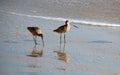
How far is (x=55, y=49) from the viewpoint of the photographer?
9.91 m

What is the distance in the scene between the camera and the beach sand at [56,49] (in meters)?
8.07

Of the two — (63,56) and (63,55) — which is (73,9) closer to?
(63,55)

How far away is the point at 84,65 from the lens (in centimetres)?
854

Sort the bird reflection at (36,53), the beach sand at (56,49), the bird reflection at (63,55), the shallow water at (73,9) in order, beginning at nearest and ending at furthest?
the beach sand at (56,49)
the bird reflection at (63,55)
the bird reflection at (36,53)
the shallow water at (73,9)

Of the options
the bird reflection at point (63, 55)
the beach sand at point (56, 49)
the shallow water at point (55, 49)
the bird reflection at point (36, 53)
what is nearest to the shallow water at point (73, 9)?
the shallow water at point (55, 49)

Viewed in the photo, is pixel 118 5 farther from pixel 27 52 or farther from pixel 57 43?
pixel 27 52

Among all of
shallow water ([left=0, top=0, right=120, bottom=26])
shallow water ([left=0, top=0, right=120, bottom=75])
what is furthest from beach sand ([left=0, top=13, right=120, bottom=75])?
shallow water ([left=0, top=0, right=120, bottom=26])

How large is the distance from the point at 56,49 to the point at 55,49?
5 cm

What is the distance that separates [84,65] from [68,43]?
87.6 inches

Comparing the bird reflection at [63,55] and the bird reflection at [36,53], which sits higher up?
the bird reflection at [36,53]

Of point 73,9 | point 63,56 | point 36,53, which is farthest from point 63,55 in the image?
point 73,9

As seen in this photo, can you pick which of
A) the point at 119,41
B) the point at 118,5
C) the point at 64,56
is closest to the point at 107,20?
the point at 118,5

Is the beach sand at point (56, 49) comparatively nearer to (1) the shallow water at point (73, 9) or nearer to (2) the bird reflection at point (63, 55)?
(2) the bird reflection at point (63, 55)

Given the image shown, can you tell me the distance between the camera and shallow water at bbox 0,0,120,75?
8.08m
